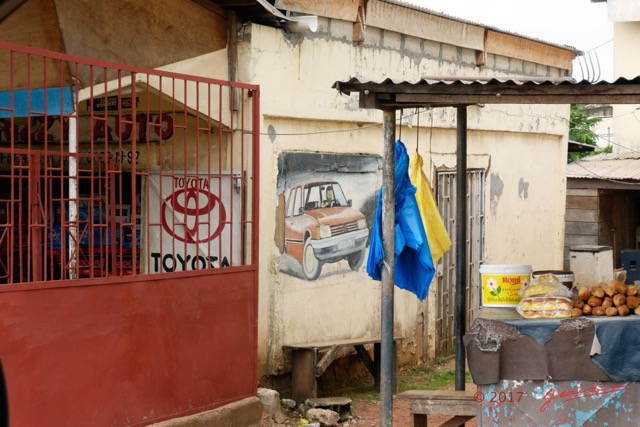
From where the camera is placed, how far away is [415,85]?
593 cm

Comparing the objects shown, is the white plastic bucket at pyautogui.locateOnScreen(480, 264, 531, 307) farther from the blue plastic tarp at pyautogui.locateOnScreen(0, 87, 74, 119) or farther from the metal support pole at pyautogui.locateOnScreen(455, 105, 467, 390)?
the blue plastic tarp at pyautogui.locateOnScreen(0, 87, 74, 119)

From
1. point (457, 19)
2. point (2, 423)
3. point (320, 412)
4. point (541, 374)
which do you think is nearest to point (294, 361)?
point (320, 412)

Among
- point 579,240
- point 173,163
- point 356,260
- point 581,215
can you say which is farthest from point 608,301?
point 581,215

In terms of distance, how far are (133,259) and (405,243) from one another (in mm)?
1931

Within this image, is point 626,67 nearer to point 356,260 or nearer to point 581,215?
point 581,215

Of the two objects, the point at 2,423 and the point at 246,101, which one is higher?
the point at 246,101

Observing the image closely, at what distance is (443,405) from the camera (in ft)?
Result: 21.1

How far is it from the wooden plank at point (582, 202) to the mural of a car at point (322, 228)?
276 inches

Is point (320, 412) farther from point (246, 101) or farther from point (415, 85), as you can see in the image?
point (415, 85)

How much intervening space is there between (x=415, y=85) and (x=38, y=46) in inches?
112

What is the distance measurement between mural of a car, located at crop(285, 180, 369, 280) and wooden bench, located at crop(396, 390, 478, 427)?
2.64 meters

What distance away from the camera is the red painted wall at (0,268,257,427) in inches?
237

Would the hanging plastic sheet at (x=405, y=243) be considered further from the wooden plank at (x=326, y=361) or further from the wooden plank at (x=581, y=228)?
the wooden plank at (x=581, y=228)

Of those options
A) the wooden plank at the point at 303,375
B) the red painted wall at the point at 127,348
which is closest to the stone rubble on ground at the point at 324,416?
the wooden plank at the point at 303,375
